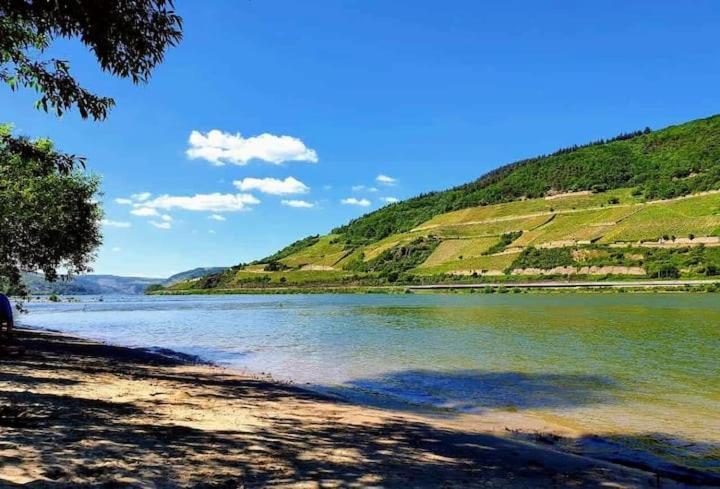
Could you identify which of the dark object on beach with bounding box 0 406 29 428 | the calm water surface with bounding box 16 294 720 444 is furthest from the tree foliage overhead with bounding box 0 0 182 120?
the calm water surface with bounding box 16 294 720 444

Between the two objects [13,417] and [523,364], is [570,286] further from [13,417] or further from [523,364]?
[13,417]

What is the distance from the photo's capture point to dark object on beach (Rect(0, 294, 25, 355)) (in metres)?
21.7

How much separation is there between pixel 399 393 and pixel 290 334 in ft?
89.4

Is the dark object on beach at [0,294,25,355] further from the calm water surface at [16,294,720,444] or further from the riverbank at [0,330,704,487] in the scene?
the calm water surface at [16,294,720,444]

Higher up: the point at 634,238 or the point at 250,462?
the point at 634,238

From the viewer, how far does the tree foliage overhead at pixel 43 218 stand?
25.0 metres

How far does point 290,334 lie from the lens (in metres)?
45.7

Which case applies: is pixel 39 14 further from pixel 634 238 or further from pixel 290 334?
pixel 634 238

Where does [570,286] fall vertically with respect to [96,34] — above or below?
below

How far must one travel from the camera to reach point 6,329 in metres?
24.4

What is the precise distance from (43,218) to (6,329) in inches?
259

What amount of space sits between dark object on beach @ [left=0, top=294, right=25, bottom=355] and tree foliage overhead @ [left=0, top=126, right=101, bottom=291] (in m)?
5.15

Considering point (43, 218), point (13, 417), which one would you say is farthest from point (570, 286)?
point (13, 417)

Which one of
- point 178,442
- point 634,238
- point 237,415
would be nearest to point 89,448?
point 178,442
